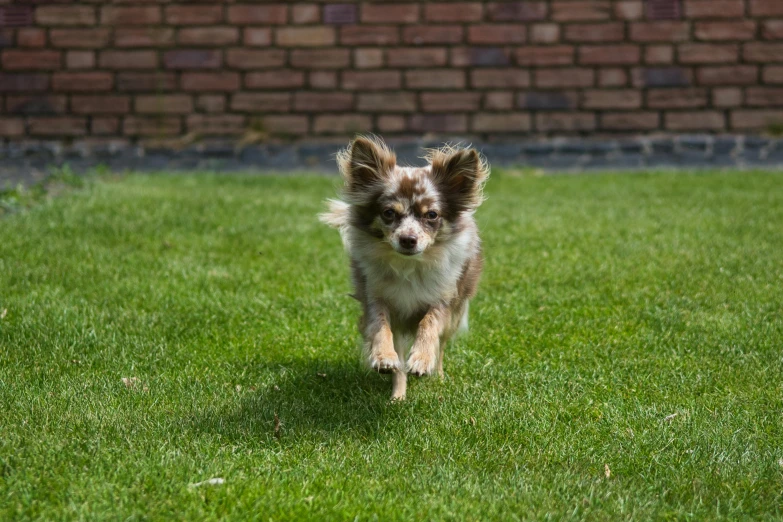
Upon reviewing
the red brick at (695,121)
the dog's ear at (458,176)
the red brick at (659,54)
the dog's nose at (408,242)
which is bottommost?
the dog's nose at (408,242)

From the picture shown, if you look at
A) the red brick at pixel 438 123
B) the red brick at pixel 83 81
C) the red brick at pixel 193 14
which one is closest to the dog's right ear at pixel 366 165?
the red brick at pixel 438 123

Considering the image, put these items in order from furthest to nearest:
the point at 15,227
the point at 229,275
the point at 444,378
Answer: the point at 15,227, the point at 229,275, the point at 444,378

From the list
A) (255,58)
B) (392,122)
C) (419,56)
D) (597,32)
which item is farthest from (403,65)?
(597,32)

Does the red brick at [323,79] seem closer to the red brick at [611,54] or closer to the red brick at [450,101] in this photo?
the red brick at [450,101]

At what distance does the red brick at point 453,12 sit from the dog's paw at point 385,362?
33.1 ft

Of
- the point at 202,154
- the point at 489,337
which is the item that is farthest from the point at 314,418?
the point at 202,154

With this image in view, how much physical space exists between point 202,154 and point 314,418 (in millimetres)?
9894

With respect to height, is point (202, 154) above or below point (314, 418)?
above

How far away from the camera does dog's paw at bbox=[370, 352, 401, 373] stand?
3955 mm

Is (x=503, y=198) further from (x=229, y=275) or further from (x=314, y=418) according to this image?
(x=314, y=418)

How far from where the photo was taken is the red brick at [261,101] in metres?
13.4

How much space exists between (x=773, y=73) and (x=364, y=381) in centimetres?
1102

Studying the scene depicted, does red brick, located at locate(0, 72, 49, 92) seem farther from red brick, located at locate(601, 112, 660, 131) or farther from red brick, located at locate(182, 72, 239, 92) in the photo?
red brick, located at locate(601, 112, 660, 131)

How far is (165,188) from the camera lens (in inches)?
403
